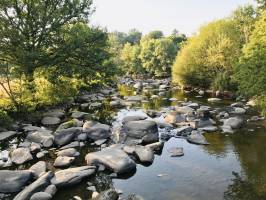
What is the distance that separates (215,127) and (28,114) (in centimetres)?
1460

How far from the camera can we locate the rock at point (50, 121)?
25.5m

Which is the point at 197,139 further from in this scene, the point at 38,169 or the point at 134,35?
the point at 134,35

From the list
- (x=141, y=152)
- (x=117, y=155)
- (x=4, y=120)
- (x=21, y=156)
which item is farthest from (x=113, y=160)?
(x=4, y=120)

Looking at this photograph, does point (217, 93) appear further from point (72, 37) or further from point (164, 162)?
point (164, 162)

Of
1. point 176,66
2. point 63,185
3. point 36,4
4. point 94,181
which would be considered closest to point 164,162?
point 94,181

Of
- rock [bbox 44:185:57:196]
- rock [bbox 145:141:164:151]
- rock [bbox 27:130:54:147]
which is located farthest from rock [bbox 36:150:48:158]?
rock [bbox 145:141:164:151]

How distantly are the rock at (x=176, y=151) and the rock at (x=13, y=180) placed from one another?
7.68 m

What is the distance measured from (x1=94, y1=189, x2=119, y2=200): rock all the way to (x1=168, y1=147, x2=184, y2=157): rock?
19.6ft

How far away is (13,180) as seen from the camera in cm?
1397

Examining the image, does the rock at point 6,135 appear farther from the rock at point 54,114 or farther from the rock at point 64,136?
the rock at point 54,114

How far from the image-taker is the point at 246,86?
24844mm

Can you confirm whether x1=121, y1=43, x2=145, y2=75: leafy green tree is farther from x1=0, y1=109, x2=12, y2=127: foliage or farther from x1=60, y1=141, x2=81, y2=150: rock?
x1=60, y1=141, x2=81, y2=150: rock

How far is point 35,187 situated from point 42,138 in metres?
7.39

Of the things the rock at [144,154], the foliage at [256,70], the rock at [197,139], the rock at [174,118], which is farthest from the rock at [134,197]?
the foliage at [256,70]
